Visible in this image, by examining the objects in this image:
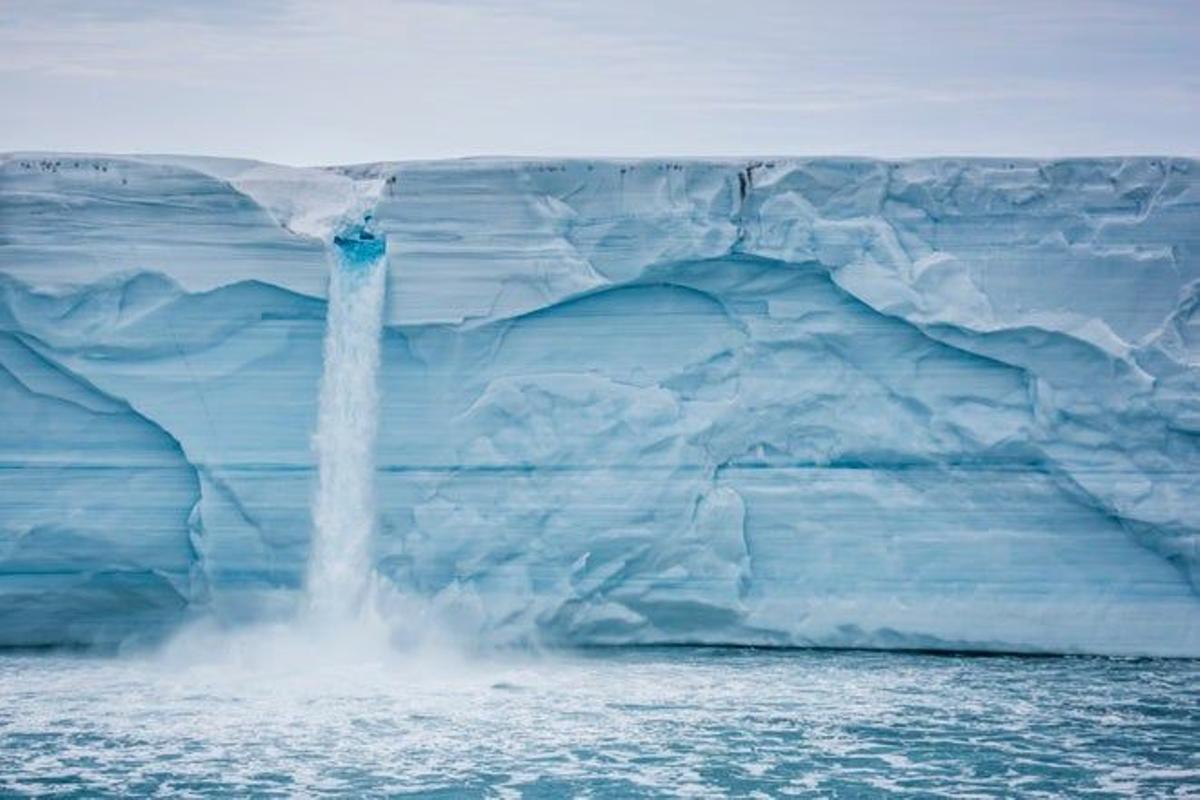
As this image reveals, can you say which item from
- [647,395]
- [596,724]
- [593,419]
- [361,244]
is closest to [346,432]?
[361,244]

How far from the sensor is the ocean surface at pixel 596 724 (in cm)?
908

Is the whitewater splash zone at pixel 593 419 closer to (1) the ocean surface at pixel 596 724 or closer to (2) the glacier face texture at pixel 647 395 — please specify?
(2) the glacier face texture at pixel 647 395

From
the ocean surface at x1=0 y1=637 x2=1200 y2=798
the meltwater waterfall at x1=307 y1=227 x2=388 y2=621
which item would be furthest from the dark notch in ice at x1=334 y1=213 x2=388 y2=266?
the ocean surface at x1=0 y1=637 x2=1200 y2=798

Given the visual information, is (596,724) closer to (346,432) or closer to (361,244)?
(346,432)

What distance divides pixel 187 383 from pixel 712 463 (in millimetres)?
3492

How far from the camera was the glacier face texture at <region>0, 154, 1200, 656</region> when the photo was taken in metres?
12.1

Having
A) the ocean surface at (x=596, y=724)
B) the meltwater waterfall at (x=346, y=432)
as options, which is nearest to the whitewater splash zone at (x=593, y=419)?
the meltwater waterfall at (x=346, y=432)

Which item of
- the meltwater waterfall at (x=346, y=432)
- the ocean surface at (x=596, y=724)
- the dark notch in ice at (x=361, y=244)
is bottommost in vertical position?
the ocean surface at (x=596, y=724)

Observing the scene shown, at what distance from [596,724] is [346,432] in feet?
10.3

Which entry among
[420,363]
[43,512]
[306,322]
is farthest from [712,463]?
[43,512]

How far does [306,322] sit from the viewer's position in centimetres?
1238

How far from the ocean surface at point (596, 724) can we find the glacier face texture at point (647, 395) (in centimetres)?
46

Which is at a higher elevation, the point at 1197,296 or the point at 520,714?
the point at 1197,296

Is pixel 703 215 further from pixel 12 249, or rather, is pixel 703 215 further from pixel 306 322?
pixel 12 249
